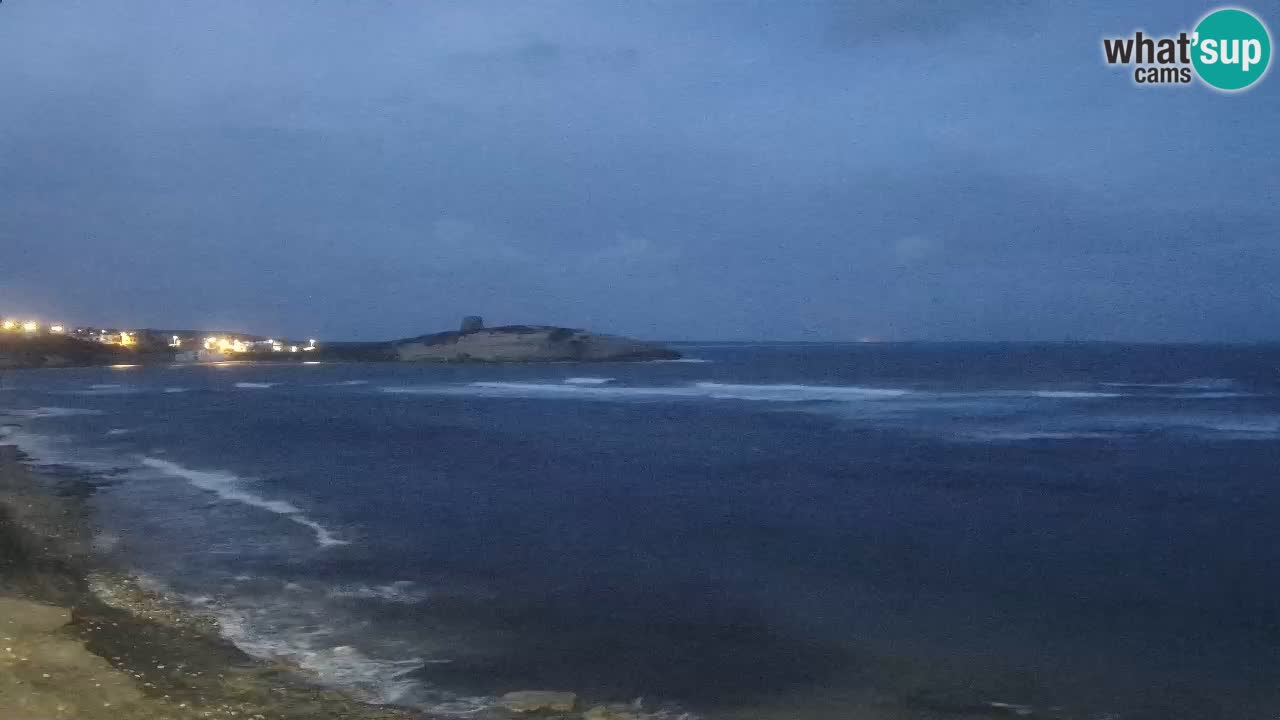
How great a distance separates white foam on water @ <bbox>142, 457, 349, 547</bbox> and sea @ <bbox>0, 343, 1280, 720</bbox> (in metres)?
0.10

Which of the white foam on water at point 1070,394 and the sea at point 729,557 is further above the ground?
the white foam on water at point 1070,394

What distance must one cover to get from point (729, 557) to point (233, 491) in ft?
39.7

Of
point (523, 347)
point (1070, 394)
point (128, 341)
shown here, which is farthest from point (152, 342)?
point (1070, 394)

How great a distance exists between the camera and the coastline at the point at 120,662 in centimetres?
767

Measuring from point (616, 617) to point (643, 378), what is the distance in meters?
65.6

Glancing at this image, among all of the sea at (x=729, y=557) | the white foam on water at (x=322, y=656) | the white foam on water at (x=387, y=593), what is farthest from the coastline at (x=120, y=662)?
the white foam on water at (x=387, y=593)

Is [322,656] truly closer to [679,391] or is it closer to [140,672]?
[140,672]

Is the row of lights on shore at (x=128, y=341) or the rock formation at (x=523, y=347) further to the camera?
the rock formation at (x=523, y=347)

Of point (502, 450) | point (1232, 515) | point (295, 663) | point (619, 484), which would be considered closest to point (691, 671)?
point (295, 663)

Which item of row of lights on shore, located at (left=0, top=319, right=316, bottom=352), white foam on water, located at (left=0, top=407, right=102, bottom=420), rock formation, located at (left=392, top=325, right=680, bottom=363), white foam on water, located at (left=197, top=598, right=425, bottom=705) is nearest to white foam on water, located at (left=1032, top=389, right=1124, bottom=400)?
white foam on water, located at (left=0, top=407, right=102, bottom=420)

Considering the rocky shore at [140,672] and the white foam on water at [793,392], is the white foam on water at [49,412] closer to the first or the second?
the rocky shore at [140,672]

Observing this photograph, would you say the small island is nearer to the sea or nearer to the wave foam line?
the wave foam line

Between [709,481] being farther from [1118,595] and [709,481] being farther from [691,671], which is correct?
[691,671]

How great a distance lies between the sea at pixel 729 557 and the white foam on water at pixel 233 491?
10 cm
